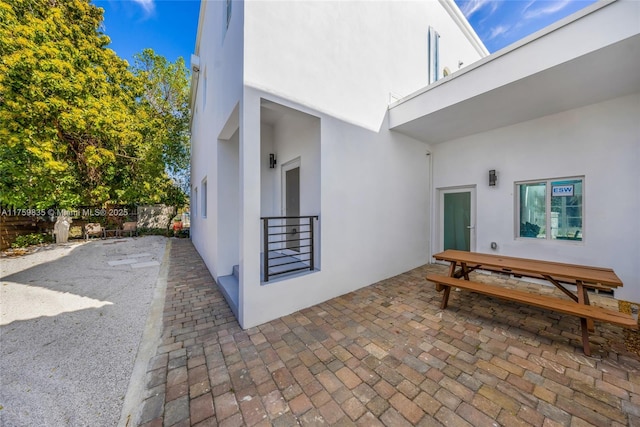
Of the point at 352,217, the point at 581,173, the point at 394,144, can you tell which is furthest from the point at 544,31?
the point at 352,217

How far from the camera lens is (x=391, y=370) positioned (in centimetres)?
225

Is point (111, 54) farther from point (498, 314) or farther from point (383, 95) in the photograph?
point (498, 314)

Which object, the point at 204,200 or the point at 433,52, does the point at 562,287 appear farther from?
the point at 204,200

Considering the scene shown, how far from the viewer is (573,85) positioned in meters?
3.51

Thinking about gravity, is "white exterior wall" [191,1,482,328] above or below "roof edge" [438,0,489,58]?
below

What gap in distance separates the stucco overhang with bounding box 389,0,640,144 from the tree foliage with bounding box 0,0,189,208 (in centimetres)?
1213

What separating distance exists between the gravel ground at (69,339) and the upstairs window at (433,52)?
28.2ft

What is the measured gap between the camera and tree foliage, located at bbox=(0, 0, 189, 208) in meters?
7.75

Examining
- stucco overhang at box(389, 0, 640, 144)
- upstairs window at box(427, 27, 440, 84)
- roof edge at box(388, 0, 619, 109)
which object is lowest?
stucco overhang at box(389, 0, 640, 144)

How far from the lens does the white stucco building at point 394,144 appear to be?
10.2ft

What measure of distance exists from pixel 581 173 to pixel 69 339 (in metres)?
8.55

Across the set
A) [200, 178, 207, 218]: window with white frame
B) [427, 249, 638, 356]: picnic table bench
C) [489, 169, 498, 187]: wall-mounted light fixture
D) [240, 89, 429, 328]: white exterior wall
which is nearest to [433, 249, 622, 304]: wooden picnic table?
[427, 249, 638, 356]: picnic table bench

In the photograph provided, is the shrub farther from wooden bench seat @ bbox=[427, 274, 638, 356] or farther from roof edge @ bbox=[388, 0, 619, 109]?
roof edge @ bbox=[388, 0, 619, 109]

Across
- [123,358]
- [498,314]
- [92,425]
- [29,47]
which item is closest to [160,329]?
[123,358]
